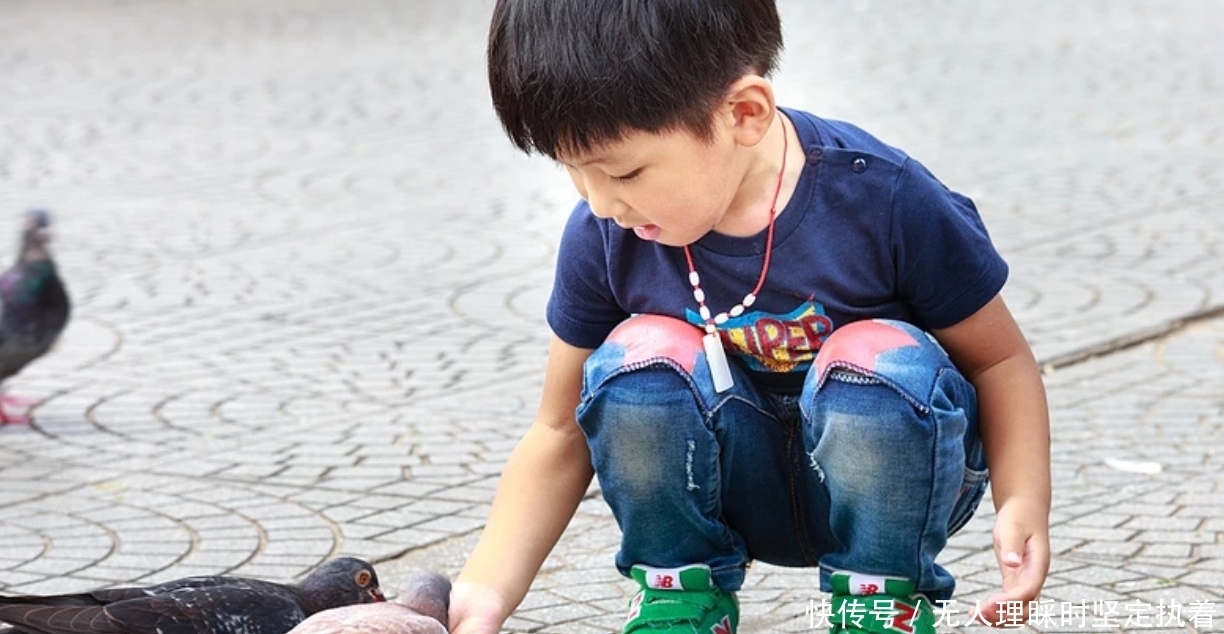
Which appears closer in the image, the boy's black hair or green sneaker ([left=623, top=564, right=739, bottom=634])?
the boy's black hair

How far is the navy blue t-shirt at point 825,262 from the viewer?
2598mm

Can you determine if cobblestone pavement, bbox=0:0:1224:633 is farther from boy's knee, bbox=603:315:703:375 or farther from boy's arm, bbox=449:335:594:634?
boy's knee, bbox=603:315:703:375

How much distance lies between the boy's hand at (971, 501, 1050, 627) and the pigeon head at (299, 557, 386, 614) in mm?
1006

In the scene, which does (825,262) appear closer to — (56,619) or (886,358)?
(886,358)

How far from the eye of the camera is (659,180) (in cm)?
245

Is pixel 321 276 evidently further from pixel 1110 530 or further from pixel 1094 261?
pixel 1110 530

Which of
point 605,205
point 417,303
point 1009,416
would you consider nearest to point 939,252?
point 1009,416

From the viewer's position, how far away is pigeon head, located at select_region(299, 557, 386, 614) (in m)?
2.82

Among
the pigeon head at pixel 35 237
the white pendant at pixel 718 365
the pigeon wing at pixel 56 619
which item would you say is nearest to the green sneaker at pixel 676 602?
the white pendant at pixel 718 365

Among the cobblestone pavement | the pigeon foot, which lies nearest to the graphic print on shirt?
the cobblestone pavement

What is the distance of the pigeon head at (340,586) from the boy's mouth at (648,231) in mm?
778

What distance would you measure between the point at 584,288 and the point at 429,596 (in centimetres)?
56

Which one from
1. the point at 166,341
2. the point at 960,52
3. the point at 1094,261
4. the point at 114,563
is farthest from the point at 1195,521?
the point at 960,52

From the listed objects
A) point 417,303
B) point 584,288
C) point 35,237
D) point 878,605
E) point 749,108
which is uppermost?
point 749,108
